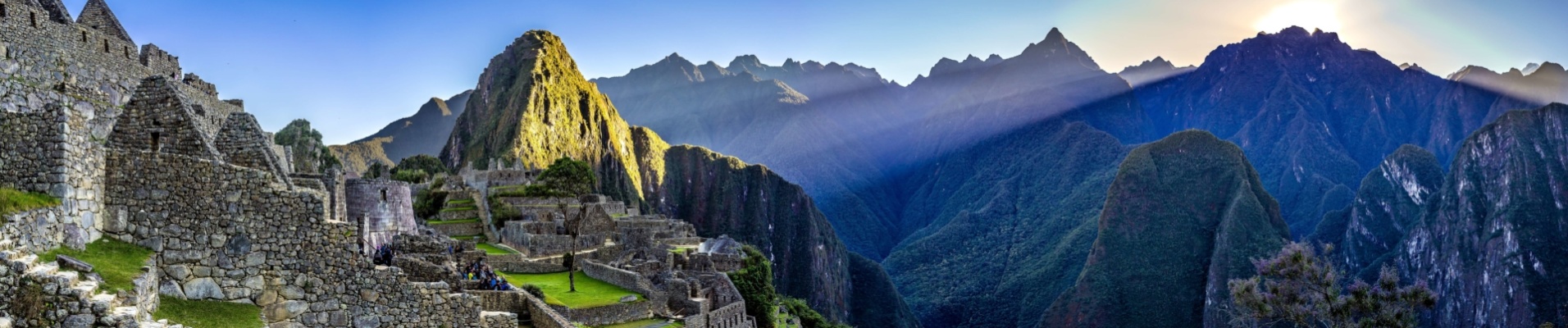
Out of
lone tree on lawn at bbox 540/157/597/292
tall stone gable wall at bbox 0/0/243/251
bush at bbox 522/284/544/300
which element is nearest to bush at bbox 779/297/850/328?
lone tree on lawn at bbox 540/157/597/292

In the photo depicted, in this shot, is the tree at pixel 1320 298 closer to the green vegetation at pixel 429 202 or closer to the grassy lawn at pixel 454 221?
the grassy lawn at pixel 454 221

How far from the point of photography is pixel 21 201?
29.4ft

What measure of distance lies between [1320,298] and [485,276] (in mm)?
29174

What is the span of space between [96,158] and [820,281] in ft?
552

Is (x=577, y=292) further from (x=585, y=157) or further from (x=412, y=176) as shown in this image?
(x=585, y=157)

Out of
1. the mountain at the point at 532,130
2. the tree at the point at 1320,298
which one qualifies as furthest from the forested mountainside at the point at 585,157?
the tree at the point at 1320,298

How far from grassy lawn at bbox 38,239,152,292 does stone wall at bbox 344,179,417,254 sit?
951cm

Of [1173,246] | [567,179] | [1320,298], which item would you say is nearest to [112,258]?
[1320,298]

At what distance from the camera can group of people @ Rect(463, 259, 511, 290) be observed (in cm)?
2095

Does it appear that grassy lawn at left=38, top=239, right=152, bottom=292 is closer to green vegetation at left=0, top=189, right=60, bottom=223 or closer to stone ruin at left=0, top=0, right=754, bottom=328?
stone ruin at left=0, top=0, right=754, bottom=328

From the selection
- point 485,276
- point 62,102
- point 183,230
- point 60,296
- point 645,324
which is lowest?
point 645,324

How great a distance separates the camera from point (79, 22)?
77.7 feet

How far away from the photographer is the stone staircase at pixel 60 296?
300 inches

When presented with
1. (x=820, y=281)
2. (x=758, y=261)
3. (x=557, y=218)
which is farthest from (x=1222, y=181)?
(x=557, y=218)
